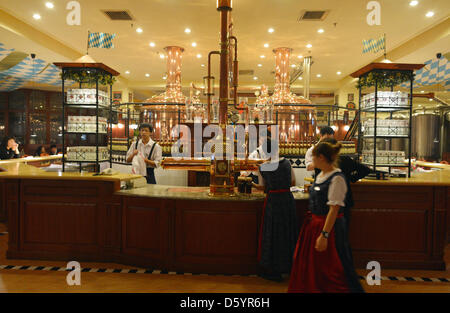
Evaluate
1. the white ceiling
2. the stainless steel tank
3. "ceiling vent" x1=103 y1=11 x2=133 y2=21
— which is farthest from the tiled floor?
the stainless steel tank

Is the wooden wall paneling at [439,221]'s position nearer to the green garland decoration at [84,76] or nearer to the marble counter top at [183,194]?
the marble counter top at [183,194]

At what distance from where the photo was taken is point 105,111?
502 centimetres

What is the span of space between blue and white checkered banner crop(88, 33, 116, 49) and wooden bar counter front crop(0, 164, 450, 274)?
7150 mm

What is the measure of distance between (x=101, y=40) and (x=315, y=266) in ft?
32.9

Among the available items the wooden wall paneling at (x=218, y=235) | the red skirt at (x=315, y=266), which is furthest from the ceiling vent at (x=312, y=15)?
the red skirt at (x=315, y=266)

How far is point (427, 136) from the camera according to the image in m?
13.2

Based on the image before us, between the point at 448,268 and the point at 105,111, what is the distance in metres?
5.10

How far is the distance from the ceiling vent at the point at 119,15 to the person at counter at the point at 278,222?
6.68 metres

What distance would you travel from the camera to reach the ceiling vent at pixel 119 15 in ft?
26.9

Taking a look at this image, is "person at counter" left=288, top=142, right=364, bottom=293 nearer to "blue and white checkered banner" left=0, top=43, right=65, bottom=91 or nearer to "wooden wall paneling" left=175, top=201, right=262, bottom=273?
"wooden wall paneling" left=175, top=201, right=262, bottom=273

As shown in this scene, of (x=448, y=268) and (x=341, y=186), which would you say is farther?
(x=448, y=268)

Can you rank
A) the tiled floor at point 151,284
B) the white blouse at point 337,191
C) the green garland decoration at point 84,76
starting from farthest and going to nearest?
the green garland decoration at point 84,76 → the tiled floor at point 151,284 → the white blouse at point 337,191
